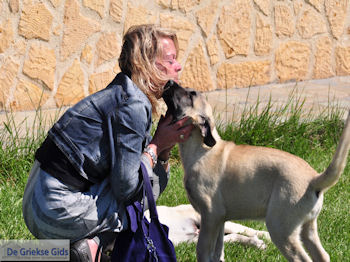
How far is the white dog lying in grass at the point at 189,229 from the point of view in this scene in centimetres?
449

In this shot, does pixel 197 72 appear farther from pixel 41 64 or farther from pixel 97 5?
pixel 41 64

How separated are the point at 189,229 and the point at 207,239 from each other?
0.85 meters

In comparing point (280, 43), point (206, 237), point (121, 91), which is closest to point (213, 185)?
point (206, 237)

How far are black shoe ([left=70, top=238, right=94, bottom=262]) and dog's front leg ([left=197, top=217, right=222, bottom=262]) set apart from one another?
654 millimetres

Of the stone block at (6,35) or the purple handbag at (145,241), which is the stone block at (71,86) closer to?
the stone block at (6,35)

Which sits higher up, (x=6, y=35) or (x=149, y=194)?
(x=6, y=35)

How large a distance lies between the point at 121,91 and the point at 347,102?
4.96 meters

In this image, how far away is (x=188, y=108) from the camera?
12.6 feet

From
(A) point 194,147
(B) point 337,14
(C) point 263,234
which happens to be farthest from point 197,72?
(A) point 194,147

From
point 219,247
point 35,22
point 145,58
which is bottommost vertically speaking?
point 219,247

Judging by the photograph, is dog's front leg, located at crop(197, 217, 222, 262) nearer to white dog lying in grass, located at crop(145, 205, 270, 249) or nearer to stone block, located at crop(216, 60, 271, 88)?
white dog lying in grass, located at crop(145, 205, 270, 249)

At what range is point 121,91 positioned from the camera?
3.56 metres

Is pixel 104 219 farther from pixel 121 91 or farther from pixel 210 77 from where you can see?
pixel 210 77

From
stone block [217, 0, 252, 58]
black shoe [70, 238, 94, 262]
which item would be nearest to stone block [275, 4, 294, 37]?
stone block [217, 0, 252, 58]
